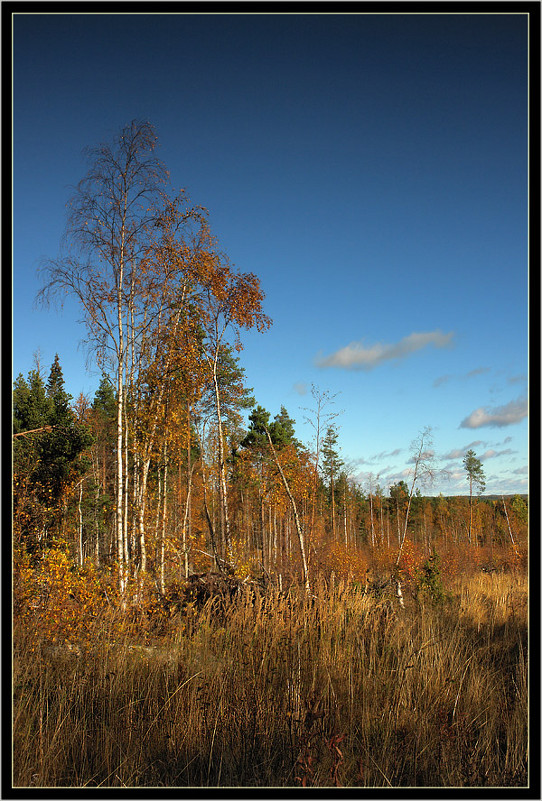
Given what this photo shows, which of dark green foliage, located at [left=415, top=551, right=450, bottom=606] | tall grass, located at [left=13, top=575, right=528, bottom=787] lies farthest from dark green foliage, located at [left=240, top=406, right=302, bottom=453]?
tall grass, located at [left=13, top=575, right=528, bottom=787]

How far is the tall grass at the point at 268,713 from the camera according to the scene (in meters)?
2.51

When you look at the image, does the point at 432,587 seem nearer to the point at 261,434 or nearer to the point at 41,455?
the point at 41,455

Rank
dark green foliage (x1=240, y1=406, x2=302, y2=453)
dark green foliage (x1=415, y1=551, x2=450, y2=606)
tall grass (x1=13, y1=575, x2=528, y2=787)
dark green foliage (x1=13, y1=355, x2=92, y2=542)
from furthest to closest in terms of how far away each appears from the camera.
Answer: dark green foliage (x1=240, y1=406, x2=302, y2=453) < dark green foliage (x1=415, y1=551, x2=450, y2=606) < dark green foliage (x1=13, y1=355, x2=92, y2=542) < tall grass (x1=13, y1=575, x2=528, y2=787)

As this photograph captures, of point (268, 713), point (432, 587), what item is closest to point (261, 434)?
point (432, 587)

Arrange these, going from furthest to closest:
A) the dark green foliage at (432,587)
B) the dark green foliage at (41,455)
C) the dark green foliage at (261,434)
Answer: the dark green foliage at (261,434), the dark green foliage at (432,587), the dark green foliage at (41,455)

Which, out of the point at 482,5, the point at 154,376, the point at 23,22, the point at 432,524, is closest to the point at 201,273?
the point at 154,376

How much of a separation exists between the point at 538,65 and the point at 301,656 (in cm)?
443

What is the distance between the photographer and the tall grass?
2506mm

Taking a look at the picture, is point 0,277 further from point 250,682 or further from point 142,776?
point 250,682

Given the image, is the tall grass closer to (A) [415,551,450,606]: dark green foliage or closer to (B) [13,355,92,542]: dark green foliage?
(B) [13,355,92,542]: dark green foliage

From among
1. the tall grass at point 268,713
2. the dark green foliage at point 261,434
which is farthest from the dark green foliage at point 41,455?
the dark green foliage at point 261,434

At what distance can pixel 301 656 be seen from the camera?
3766 mm

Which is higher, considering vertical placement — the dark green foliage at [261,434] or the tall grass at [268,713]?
the dark green foliage at [261,434]

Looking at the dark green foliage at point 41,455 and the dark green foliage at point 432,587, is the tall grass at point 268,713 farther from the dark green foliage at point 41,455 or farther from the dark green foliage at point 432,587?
the dark green foliage at point 432,587
